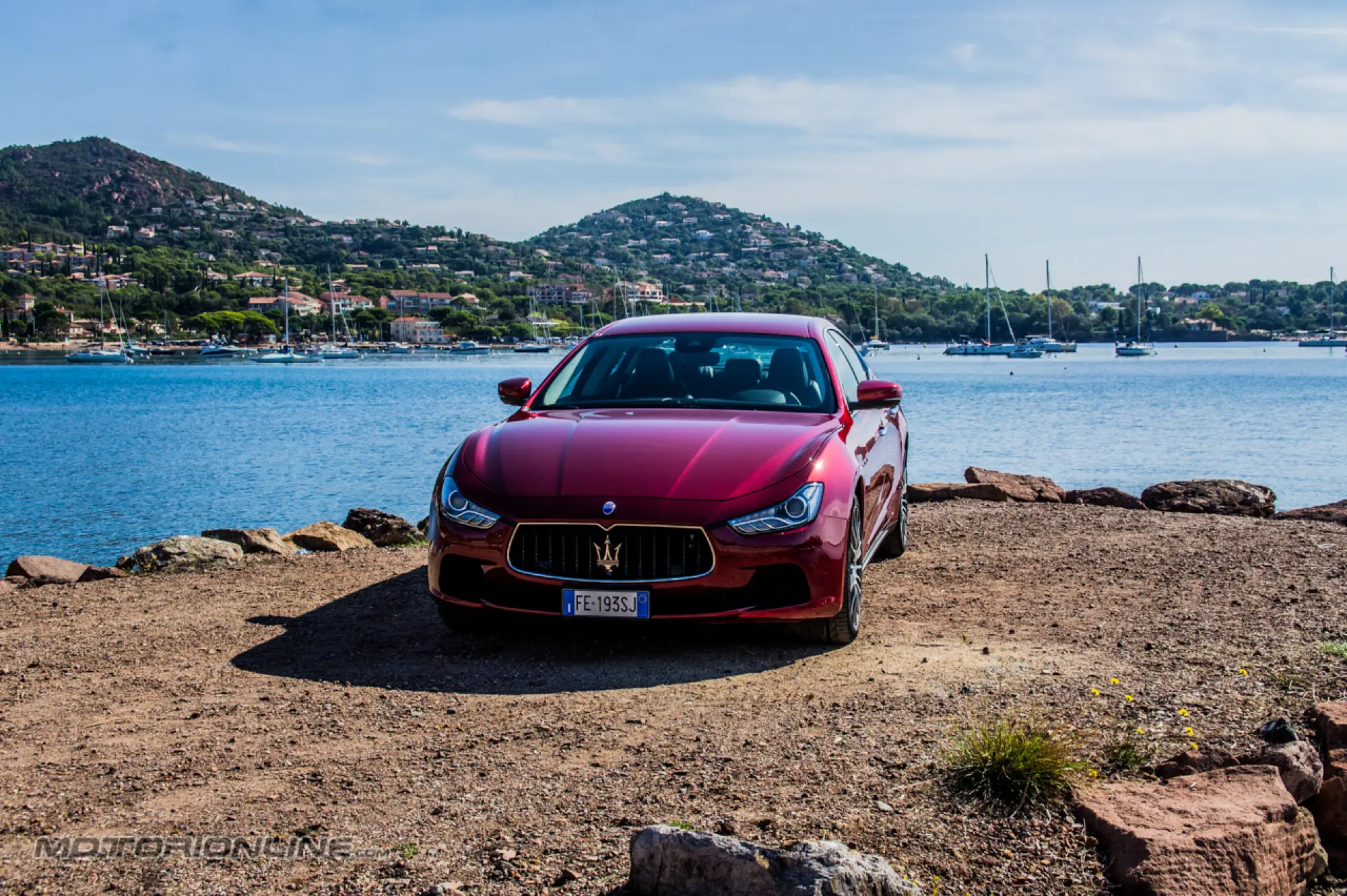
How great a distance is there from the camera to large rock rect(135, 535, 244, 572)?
9.36 meters

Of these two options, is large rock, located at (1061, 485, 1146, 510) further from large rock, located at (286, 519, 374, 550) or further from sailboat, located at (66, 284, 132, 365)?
sailboat, located at (66, 284, 132, 365)

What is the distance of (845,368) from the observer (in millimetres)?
7582

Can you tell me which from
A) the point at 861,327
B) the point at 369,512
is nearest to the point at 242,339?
the point at 861,327

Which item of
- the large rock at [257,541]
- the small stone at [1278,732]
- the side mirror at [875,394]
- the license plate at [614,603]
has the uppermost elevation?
the side mirror at [875,394]

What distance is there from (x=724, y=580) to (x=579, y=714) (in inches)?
39.8

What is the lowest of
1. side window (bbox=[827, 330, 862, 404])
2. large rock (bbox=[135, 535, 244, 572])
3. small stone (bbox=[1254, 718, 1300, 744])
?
large rock (bbox=[135, 535, 244, 572])

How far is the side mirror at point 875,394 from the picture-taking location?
6.73 meters

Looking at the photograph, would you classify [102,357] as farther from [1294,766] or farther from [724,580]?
[1294,766]

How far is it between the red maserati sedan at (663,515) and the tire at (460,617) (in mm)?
10

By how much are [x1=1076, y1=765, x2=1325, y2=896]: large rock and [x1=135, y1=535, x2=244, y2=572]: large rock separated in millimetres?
7443

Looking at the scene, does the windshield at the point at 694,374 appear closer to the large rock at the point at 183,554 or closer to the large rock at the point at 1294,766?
the large rock at the point at 1294,766

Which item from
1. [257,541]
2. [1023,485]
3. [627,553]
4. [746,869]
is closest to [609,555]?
[627,553]

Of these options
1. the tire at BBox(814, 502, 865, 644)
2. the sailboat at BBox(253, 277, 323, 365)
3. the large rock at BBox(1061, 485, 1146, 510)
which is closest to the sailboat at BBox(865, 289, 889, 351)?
the sailboat at BBox(253, 277, 323, 365)

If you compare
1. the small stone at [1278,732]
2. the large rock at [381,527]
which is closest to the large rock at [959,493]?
the large rock at [381,527]
